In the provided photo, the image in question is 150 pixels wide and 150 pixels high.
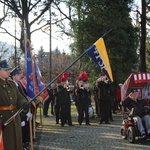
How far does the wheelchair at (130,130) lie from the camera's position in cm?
893

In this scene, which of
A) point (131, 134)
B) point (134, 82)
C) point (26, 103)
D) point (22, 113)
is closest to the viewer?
point (26, 103)

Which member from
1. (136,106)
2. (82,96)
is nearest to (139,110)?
(136,106)

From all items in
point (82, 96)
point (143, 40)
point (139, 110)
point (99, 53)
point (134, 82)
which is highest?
point (143, 40)

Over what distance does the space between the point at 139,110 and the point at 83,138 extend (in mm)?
1808

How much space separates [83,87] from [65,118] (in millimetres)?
1330

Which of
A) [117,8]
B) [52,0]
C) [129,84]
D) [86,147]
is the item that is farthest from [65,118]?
[52,0]

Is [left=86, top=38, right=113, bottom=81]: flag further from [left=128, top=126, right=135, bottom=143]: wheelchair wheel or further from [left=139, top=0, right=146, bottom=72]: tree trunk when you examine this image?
[left=139, top=0, right=146, bottom=72]: tree trunk

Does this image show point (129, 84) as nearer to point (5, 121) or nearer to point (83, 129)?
point (83, 129)

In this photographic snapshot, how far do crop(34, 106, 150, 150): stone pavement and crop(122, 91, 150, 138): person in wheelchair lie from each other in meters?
0.40

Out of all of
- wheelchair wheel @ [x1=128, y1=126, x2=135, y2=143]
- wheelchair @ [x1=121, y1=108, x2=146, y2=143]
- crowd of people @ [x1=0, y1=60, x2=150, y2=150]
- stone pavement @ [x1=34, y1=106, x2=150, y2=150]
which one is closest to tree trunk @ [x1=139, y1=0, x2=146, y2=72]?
crowd of people @ [x1=0, y1=60, x2=150, y2=150]

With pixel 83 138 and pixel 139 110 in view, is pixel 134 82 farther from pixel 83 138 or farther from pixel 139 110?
pixel 83 138

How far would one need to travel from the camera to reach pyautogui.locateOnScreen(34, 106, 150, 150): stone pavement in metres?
8.63

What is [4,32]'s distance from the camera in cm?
2033

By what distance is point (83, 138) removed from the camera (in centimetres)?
989
